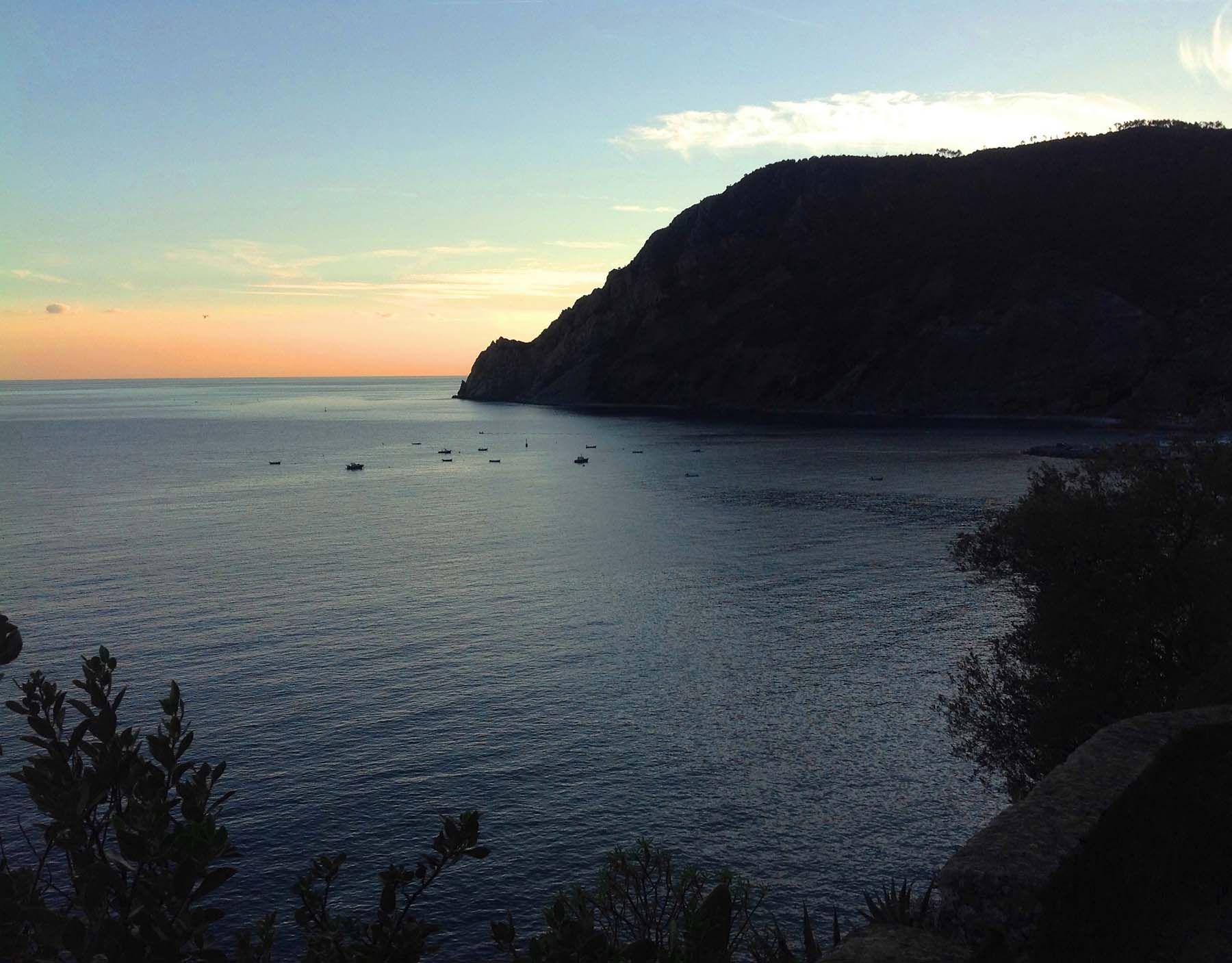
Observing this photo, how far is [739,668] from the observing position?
166ft

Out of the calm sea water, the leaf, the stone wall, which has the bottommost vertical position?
the calm sea water

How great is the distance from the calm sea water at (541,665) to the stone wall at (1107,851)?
1716 centimetres

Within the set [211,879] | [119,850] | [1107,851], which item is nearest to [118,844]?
[119,850]

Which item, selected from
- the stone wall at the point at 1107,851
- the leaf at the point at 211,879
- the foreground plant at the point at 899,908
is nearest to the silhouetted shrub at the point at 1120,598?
the foreground plant at the point at 899,908

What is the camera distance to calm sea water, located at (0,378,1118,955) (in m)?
32.6

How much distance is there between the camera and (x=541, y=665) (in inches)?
2019

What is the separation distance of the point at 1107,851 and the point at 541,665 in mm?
41126

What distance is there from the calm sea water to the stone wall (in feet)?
56.3

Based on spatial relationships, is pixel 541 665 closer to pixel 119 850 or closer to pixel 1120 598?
pixel 1120 598

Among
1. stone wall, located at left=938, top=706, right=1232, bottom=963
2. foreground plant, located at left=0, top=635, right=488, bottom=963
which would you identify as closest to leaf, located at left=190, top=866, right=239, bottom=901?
foreground plant, located at left=0, top=635, right=488, bottom=963

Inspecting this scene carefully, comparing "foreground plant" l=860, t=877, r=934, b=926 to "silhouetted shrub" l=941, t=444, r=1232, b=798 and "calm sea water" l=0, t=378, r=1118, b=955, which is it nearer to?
"calm sea water" l=0, t=378, r=1118, b=955

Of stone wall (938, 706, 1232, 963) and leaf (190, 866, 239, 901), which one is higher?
leaf (190, 866, 239, 901)

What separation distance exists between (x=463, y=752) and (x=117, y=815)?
115ft

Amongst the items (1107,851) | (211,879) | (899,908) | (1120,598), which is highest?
(211,879)
